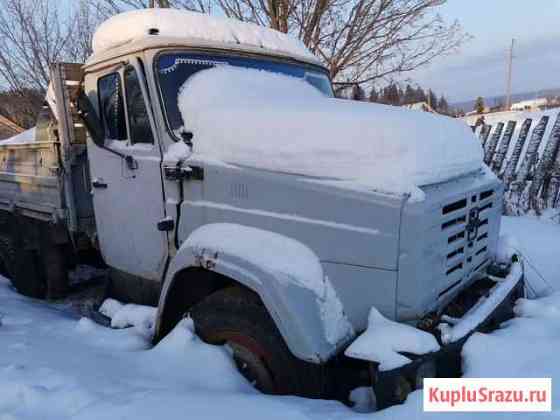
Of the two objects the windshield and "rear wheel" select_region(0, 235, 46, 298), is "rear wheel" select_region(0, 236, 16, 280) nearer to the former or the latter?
"rear wheel" select_region(0, 235, 46, 298)

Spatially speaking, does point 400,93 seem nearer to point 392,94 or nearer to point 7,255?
point 392,94

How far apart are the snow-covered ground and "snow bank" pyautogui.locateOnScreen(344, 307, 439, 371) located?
23cm

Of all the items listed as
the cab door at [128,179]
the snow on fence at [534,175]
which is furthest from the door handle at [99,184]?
the snow on fence at [534,175]

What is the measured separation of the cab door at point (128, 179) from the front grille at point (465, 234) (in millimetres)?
1876

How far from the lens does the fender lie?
7.37 feet

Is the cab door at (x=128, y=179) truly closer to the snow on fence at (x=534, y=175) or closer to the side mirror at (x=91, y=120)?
the side mirror at (x=91, y=120)

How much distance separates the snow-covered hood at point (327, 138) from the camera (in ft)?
7.43

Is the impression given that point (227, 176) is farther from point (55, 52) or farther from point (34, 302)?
point (55, 52)

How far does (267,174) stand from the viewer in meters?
2.53

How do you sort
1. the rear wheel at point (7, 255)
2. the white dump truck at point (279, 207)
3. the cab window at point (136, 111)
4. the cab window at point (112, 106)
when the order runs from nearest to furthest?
the white dump truck at point (279, 207) < the cab window at point (136, 111) < the cab window at point (112, 106) < the rear wheel at point (7, 255)

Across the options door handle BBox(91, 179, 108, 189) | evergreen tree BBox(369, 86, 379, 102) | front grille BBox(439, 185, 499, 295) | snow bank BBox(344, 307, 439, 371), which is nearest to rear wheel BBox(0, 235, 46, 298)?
door handle BBox(91, 179, 108, 189)

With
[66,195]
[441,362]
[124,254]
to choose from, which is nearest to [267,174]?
[441,362]

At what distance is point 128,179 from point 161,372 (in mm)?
1448

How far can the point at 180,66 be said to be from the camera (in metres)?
3.13
